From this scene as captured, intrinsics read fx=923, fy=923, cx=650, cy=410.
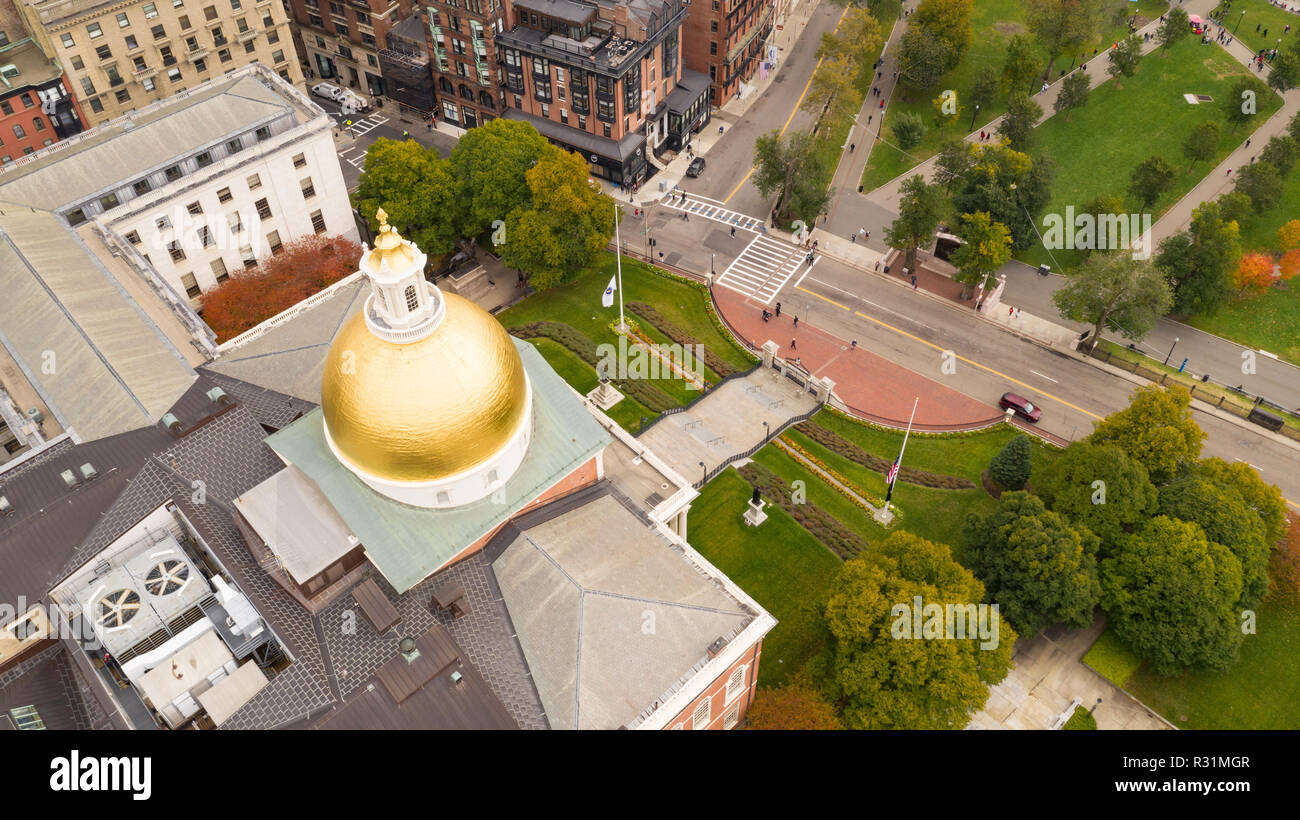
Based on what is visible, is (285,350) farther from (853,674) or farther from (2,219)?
(853,674)

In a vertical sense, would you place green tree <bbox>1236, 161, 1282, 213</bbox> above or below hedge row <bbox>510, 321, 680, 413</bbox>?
above

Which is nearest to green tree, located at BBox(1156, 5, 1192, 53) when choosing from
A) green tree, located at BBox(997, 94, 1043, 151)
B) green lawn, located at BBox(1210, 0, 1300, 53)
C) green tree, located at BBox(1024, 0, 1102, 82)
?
green lawn, located at BBox(1210, 0, 1300, 53)

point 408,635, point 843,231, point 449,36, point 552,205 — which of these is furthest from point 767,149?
point 408,635

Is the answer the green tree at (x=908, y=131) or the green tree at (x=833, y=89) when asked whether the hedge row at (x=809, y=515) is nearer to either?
the green tree at (x=908, y=131)

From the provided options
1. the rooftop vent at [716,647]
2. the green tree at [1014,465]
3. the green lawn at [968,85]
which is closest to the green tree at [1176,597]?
the green tree at [1014,465]

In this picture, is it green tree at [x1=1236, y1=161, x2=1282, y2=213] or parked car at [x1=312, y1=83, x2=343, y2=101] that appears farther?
parked car at [x1=312, y1=83, x2=343, y2=101]

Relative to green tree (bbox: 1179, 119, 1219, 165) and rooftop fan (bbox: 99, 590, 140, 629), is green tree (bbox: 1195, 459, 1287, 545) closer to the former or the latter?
green tree (bbox: 1179, 119, 1219, 165)

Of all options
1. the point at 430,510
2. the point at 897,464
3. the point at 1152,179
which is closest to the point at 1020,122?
the point at 1152,179
